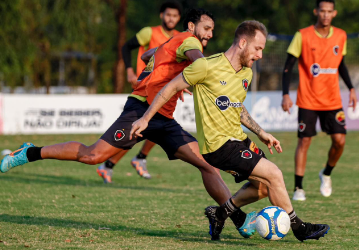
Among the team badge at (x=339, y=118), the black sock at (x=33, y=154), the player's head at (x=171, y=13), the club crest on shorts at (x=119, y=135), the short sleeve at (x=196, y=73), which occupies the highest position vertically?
the player's head at (x=171, y=13)

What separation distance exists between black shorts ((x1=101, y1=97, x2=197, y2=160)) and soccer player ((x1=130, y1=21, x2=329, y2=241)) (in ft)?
2.70

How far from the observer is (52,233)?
6.07 metres

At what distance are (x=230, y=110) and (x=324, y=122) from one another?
12.2 feet

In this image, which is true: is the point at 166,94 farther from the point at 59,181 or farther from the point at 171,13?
the point at 59,181

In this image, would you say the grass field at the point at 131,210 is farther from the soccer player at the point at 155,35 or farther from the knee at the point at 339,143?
the soccer player at the point at 155,35

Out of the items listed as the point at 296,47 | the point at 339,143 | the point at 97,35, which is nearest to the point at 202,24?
the point at 296,47

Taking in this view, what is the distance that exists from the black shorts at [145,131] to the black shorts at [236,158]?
0.91 metres

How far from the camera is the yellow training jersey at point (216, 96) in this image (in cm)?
553

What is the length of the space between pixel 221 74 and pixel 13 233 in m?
2.43

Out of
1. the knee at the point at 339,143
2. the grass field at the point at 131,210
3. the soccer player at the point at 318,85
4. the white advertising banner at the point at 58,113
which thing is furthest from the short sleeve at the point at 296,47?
the white advertising banner at the point at 58,113

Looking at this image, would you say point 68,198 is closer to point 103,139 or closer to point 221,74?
point 103,139

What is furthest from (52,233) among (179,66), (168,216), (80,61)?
(80,61)

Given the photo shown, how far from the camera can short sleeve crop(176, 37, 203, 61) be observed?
238 inches

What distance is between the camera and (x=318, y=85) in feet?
29.5
